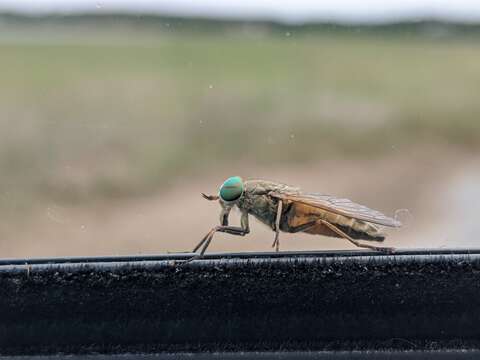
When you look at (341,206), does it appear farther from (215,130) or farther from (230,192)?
(215,130)

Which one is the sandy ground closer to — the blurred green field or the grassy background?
the grassy background

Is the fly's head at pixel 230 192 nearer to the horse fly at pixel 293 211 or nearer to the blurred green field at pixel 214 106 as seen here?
the horse fly at pixel 293 211

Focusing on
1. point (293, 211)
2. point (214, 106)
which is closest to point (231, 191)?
point (293, 211)

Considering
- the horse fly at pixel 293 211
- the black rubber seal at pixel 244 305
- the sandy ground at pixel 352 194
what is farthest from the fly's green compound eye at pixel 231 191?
the sandy ground at pixel 352 194

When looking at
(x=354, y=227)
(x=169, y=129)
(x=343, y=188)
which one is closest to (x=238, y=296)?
(x=354, y=227)

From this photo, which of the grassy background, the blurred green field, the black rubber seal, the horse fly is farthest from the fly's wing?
the blurred green field

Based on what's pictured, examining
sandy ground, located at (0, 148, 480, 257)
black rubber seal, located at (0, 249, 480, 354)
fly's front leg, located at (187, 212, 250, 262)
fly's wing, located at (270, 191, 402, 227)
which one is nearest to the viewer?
black rubber seal, located at (0, 249, 480, 354)

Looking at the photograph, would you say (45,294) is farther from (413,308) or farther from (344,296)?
(413,308)
